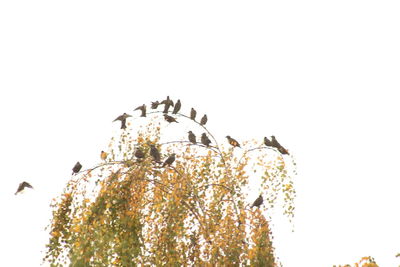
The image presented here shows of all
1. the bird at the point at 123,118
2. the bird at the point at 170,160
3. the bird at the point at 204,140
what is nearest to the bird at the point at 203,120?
the bird at the point at 204,140

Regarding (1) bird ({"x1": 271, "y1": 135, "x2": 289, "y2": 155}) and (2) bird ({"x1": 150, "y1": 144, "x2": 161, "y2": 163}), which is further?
→ (1) bird ({"x1": 271, "y1": 135, "x2": 289, "y2": 155})

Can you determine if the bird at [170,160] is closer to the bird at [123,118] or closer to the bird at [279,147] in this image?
the bird at [123,118]

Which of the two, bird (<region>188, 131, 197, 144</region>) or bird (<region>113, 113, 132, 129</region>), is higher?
bird (<region>113, 113, 132, 129</region>)

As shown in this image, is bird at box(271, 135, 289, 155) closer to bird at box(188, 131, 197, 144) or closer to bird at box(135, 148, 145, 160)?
bird at box(188, 131, 197, 144)

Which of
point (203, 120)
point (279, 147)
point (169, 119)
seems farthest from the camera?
point (203, 120)

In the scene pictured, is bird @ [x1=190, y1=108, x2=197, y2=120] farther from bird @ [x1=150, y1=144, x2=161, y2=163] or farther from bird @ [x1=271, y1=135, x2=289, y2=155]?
bird @ [x1=271, y1=135, x2=289, y2=155]

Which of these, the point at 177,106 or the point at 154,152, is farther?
the point at 177,106

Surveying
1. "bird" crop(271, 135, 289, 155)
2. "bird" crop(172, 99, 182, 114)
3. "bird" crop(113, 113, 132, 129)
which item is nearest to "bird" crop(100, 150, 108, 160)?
"bird" crop(113, 113, 132, 129)

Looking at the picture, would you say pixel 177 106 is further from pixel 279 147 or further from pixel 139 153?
pixel 279 147

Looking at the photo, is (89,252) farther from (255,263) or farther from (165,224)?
(255,263)

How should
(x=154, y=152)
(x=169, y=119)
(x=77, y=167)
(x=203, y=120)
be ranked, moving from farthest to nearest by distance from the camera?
(x=203, y=120) < (x=169, y=119) < (x=77, y=167) < (x=154, y=152)

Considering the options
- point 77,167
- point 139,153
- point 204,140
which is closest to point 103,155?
point 77,167

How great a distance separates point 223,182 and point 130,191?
0.91 metres

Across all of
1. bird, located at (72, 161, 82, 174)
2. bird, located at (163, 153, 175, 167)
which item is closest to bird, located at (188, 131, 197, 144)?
bird, located at (163, 153, 175, 167)
